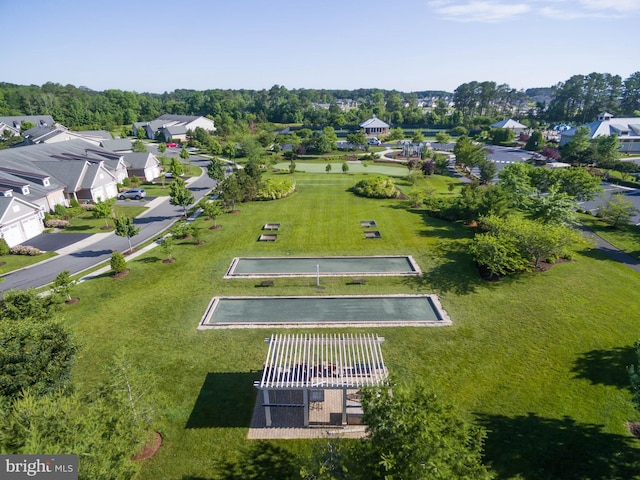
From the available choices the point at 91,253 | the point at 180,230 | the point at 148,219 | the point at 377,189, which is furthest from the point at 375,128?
the point at 91,253

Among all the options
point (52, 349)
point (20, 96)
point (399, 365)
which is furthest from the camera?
point (20, 96)

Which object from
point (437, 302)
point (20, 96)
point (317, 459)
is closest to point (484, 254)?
point (437, 302)

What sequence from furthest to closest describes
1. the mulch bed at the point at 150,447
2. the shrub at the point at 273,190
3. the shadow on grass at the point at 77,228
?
the shrub at the point at 273,190
the shadow on grass at the point at 77,228
the mulch bed at the point at 150,447

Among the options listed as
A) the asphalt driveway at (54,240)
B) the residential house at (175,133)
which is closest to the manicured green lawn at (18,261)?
the asphalt driveway at (54,240)

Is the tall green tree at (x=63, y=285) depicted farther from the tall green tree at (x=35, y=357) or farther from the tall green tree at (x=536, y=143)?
the tall green tree at (x=536, y=143)

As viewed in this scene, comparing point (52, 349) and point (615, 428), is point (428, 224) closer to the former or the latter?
point (615, 428)

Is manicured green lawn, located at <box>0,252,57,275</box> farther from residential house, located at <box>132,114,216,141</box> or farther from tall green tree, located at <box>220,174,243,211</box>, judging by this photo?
residential house, located at <box>132,114,216,141</box>

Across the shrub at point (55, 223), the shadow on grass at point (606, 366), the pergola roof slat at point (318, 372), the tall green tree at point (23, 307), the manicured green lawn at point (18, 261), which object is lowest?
the shadow on grass at point (606, 366)
